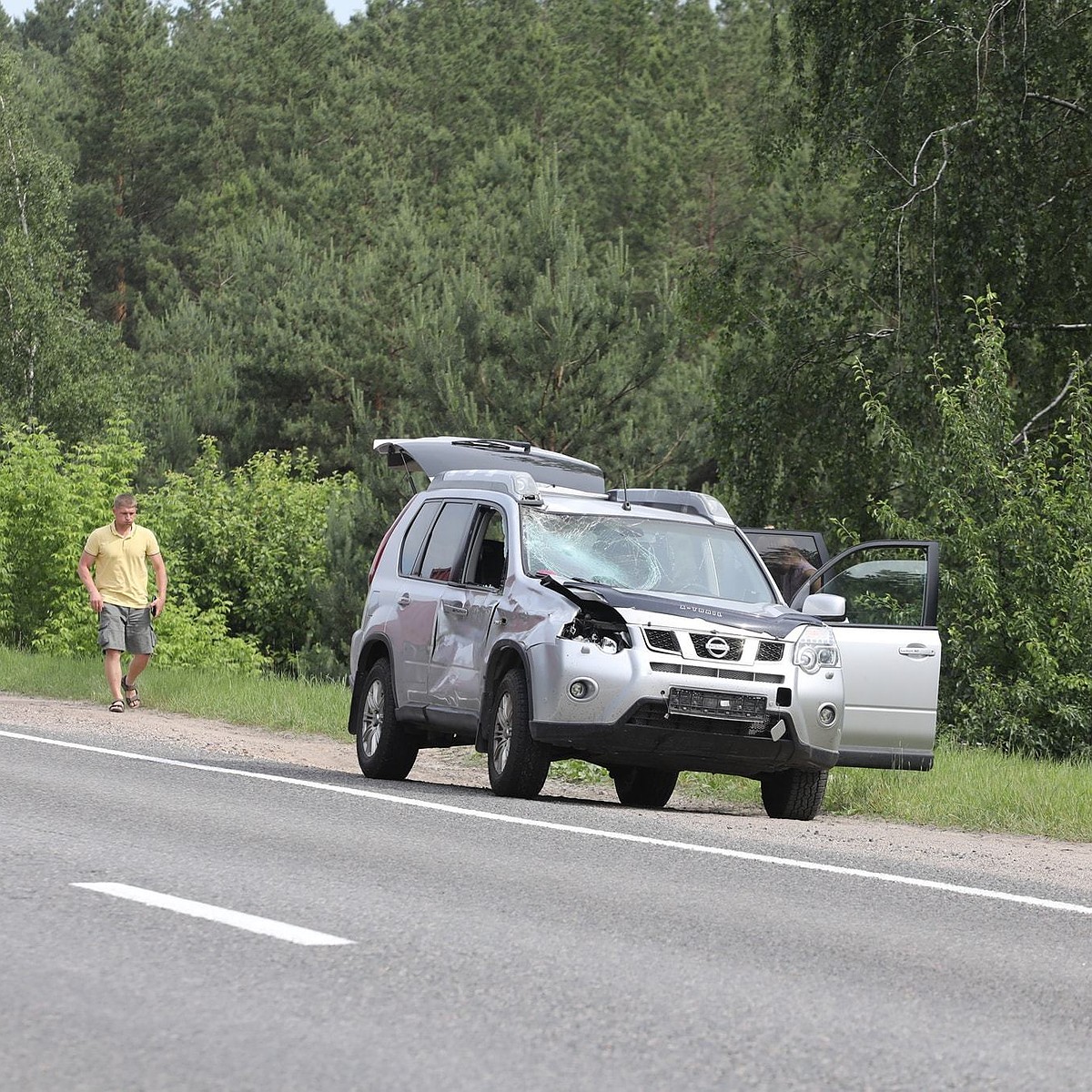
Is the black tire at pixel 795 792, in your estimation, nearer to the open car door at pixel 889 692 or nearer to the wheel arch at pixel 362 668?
the open car door at pixel 889 692

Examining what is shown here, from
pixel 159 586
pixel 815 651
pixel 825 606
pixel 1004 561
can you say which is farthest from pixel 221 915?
pixel 1004 561

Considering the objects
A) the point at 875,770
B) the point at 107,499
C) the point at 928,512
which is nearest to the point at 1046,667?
the point at 928,512

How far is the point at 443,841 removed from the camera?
9.80m

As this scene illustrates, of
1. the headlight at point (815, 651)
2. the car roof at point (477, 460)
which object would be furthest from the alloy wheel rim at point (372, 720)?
the car roof at point (477, 460)

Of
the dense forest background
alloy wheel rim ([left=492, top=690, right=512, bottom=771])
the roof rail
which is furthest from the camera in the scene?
the dense forest background

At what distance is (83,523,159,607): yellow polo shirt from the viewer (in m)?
18.9

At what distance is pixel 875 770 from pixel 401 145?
58.3m

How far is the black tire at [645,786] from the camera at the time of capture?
538 inches

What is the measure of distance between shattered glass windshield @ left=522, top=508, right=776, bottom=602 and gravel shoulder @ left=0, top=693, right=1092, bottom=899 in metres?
1.37

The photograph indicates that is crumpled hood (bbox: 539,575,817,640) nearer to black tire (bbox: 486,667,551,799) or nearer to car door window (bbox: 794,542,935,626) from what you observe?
black tire (bbox: 486,667,551,799)

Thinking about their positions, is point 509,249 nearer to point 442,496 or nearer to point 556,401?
point 556,401

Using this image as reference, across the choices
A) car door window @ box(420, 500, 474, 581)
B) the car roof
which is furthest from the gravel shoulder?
the car roof

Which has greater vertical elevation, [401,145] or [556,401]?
[401,145]

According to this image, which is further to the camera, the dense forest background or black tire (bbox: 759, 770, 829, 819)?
the dense forest background
